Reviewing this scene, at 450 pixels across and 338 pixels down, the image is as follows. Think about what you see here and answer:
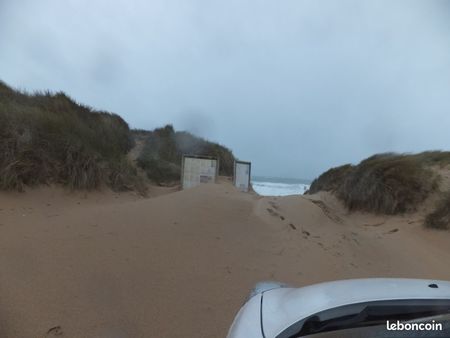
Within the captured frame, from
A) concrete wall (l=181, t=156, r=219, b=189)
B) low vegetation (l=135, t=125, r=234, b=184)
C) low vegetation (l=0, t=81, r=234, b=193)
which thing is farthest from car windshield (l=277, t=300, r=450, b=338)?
low vegetation (l=135, t=125, r=234, b=184)

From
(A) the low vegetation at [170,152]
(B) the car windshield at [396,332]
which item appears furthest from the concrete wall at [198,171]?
(B) the car windshield at [396,332]

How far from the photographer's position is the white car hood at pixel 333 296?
1988 mm

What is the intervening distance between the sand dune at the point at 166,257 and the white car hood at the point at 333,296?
199 cm

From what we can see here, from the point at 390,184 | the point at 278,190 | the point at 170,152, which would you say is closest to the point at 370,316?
the point at 390,184

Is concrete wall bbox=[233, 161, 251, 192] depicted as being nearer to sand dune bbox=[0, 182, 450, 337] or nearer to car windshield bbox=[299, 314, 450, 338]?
sand dune bbox=[0, 182, 450, 337]

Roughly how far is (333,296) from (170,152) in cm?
1558

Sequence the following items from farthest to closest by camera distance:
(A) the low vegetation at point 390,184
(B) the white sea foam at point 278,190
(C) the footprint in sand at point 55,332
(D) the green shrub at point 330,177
→ 1. (B) the white sea foam at point 278,190
2. (D) the green shrub at point 330,177
3. (A) the low vegetation at point 390,184
4. (C) the footprint in sand at point 55,332

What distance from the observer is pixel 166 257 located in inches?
207

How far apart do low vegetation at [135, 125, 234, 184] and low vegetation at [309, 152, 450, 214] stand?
21.5 feet

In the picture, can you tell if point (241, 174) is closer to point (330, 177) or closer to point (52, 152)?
point (330, 177)

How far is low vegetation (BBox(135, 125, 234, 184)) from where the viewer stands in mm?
14602

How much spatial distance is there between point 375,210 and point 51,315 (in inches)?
314

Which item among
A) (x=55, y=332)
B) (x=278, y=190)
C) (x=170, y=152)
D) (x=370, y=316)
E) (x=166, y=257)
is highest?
(x=170, y=152)

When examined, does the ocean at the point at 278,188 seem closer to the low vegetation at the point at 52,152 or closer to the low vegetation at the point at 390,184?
the low vegetation at the point at 390,184
